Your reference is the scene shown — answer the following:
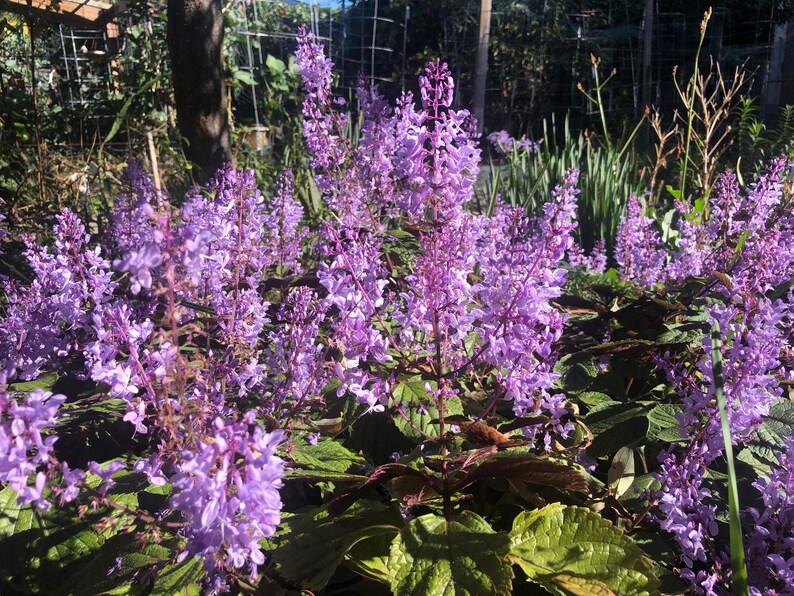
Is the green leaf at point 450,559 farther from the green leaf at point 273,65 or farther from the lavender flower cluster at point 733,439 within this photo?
the green leaf at point 273,65

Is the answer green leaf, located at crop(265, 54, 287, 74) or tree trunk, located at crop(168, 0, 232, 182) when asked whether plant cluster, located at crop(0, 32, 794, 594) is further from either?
green leaf, located at crop(265, 54, 287, 74)

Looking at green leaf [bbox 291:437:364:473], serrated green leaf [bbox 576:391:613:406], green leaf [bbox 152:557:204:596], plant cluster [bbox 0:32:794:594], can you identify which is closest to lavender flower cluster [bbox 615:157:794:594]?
plant cluster [bbox 0:32:794:594]

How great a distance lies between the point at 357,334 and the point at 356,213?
1.32 m

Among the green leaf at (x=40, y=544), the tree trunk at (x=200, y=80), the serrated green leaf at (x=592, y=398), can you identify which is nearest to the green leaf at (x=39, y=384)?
the green leaf at (x=40, y=544)

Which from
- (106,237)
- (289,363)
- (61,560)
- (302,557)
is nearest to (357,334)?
(289,363)

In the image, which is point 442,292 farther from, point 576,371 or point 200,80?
point 200,80

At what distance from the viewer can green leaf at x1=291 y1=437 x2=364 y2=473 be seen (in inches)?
58.5

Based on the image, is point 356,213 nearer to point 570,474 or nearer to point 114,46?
point 570,474

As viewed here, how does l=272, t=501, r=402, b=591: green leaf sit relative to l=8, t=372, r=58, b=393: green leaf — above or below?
below

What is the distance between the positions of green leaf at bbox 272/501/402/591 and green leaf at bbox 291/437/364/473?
0.10 metres

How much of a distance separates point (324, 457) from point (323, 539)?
0.78 ft

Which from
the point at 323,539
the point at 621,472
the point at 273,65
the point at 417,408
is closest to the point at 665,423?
the point at 621,472

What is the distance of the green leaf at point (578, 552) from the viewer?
122 cm

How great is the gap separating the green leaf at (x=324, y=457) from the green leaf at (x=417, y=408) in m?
0.14
